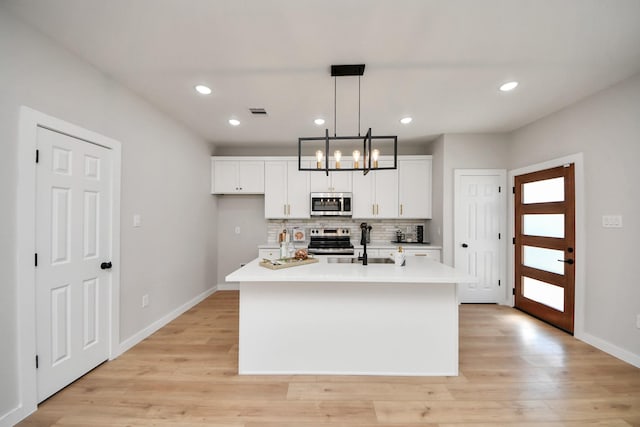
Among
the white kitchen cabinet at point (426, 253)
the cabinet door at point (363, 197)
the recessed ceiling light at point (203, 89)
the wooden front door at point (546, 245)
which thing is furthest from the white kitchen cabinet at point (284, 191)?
the wooden front door at point (546, 245)

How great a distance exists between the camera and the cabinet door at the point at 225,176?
4.77 metres

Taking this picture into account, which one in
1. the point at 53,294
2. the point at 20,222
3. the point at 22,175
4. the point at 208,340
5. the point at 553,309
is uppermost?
the point at 22,175

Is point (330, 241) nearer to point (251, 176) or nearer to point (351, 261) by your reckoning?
point (251, 176)

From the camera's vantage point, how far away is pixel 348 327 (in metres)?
2.35

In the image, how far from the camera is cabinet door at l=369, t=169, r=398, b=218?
4.69 metres

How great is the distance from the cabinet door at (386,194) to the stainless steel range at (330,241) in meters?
0.68

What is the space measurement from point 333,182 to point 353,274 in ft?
9.09

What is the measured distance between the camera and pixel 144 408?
193 centimetres

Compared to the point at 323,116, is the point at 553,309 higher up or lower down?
lower down

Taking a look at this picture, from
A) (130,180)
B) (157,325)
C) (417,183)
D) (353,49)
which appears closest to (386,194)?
(417,183)

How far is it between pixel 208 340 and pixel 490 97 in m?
4.03

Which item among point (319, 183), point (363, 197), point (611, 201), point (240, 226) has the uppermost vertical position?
point (319, 183)

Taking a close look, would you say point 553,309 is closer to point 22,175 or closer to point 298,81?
point 298,81

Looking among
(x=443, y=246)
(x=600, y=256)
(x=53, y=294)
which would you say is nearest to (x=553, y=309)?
(x=600, y=256)
